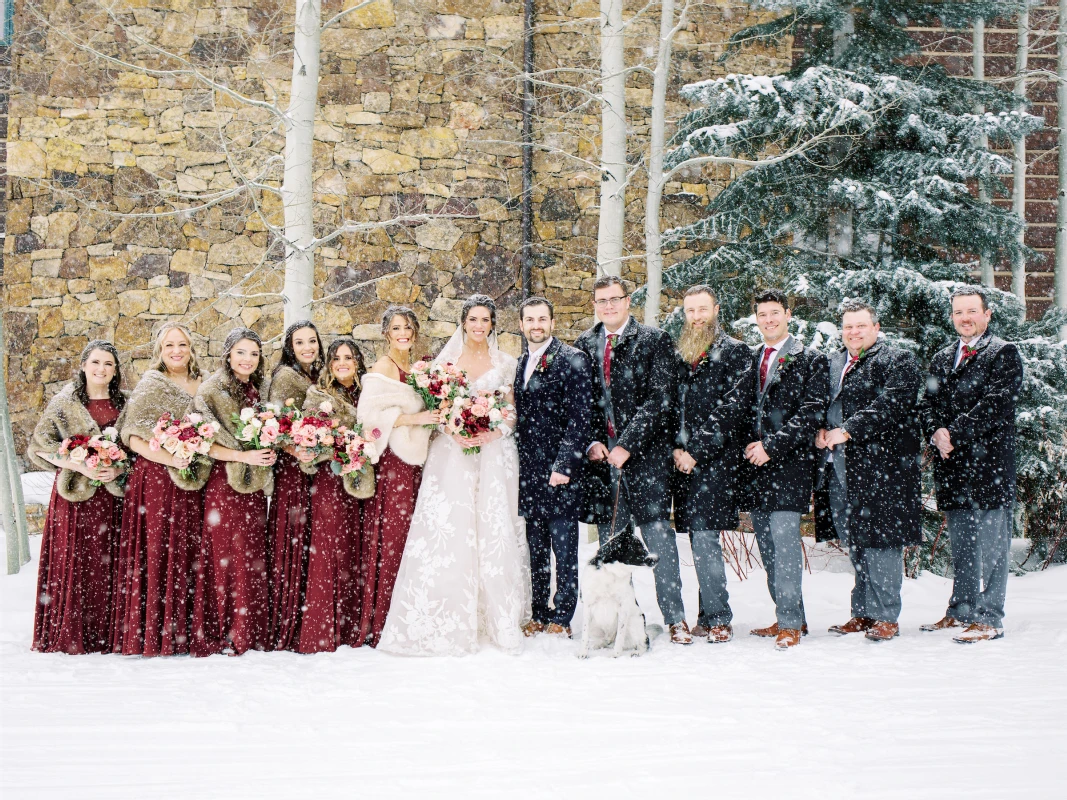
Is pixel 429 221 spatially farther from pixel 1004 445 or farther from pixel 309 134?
pixel 1004 445

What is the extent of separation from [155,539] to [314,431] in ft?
3.40

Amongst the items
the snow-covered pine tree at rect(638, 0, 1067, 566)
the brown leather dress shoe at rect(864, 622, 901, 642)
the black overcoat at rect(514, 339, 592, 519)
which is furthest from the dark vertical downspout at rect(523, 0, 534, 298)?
the brown leather dress shoe at rect(864, 622, 901, 642)

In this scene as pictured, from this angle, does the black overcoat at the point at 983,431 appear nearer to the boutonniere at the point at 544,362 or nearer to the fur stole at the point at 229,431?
the boutonniere at the point at 544,362

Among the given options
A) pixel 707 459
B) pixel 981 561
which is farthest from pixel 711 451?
pixel 981 561

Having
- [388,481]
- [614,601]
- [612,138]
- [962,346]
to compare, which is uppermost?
[612,138]

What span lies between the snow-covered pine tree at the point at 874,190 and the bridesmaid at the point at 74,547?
467 centimetres

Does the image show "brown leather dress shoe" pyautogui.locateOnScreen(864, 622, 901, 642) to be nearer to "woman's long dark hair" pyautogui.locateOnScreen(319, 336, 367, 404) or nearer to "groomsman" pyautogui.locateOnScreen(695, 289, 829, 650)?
"groomsman" pyautogui.locateOnScreen(695, 289, 829, 650)

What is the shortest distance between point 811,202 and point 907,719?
4683 mm

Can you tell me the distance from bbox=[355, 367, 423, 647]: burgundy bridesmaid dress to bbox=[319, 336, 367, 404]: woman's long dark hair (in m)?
0.42

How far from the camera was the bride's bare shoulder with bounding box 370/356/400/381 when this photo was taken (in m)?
4.75

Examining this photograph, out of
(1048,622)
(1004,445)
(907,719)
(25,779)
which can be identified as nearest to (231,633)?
(25,779)

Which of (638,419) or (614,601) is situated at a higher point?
(638,419)

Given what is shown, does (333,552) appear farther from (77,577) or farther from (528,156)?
(528,156)

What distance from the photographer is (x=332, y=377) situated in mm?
4828
